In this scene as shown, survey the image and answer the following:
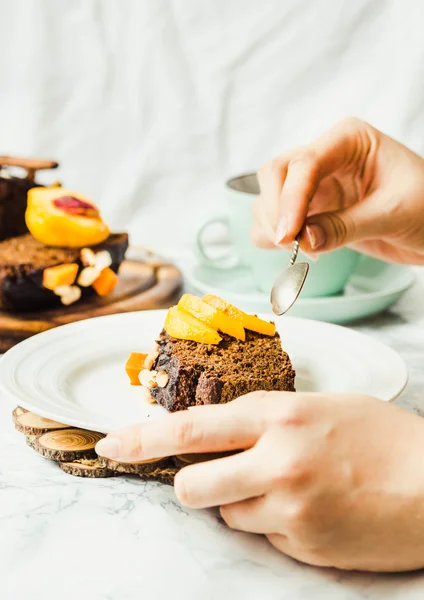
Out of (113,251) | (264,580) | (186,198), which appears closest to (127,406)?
(264,580)

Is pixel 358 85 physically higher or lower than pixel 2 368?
higher

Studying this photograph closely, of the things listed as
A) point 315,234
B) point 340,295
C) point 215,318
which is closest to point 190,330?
point 215,318

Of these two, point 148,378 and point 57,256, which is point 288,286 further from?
point 57,256

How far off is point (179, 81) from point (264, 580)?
1708 mm

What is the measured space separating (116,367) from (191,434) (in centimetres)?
40

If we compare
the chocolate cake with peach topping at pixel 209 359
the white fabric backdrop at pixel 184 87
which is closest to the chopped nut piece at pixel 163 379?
the chocolate cake with peach topping at pixel 209 359

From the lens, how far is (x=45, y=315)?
1.44 meters

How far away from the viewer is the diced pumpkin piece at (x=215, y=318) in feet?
3.51

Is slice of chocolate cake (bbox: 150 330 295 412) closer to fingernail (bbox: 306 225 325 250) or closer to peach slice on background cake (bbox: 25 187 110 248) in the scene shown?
fingernail (bbox: 306 225 325 250)

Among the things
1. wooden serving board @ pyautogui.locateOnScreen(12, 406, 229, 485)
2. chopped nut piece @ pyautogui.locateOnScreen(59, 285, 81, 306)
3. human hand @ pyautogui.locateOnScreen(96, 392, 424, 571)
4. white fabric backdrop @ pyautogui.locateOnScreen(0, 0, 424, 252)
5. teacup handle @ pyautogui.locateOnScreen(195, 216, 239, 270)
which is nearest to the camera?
human hand @ pyautogui.locateOnScreen(96, 392, 424, 571)

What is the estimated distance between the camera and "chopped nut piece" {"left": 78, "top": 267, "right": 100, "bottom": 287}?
1.50 m

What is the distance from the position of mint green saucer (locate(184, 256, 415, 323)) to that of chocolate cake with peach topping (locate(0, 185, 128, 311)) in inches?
8.1

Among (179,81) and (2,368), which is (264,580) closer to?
(2,368)

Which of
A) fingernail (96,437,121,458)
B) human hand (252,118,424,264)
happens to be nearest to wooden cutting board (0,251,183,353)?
human hand (252,118,424,264)
